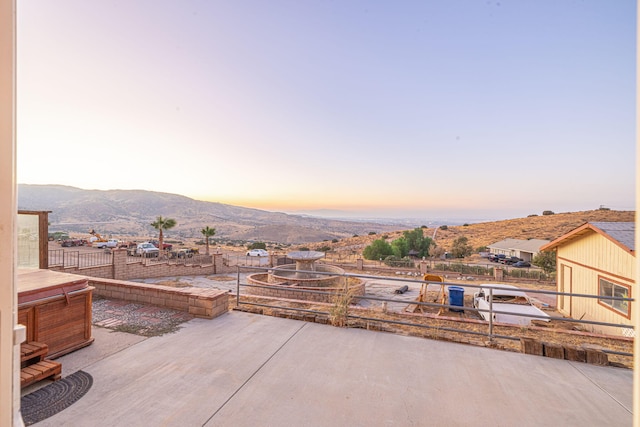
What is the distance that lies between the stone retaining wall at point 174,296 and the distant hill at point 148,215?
196ft

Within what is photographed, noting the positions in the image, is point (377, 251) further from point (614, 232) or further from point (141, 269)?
point (141, 269)

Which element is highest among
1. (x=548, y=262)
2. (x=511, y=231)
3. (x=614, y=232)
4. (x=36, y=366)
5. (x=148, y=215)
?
(x=614, y=232)

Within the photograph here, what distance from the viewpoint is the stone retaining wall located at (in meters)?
5.30

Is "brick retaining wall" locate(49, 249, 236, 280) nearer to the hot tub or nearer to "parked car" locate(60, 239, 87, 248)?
the hot tub

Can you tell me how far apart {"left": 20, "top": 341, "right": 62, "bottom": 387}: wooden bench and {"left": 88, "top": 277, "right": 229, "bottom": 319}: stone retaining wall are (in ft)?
7.13

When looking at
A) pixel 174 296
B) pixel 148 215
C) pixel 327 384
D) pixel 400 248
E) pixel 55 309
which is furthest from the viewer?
pixel 148 215

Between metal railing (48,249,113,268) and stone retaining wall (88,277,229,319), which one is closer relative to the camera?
stone retaining wall (88,277,229,319)

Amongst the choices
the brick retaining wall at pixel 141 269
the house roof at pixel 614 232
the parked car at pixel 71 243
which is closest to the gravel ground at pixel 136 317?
the brick retaining wall at pixel 141 269

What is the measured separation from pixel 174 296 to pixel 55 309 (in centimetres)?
201

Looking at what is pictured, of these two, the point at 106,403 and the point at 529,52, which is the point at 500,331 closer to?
the point at 106,403

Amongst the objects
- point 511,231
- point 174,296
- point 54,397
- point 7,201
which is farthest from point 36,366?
point 511,231

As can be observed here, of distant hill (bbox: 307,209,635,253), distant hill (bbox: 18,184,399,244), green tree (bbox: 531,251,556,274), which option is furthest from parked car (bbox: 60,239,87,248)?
green tree (bbox: 531,251,556,274)

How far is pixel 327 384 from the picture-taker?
3266mm

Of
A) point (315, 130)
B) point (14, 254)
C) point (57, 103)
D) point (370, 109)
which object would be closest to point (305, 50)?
point (370, 109)
